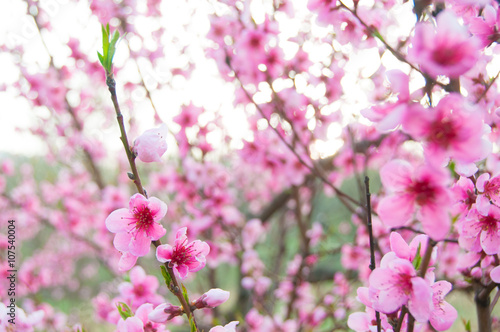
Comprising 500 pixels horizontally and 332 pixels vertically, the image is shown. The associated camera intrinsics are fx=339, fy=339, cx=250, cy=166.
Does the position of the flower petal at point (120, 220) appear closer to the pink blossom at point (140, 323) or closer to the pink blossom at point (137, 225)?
the pink blossom at point (137, 225)

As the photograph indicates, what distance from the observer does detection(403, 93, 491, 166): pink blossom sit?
541 millimetres

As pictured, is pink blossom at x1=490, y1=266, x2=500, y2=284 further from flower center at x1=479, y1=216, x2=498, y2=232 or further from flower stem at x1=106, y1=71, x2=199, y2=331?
flower stem at x1=106, y1=71, x2=199, y2=331

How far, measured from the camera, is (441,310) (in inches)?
30.9

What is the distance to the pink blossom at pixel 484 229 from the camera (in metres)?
0.77

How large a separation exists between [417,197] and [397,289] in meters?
0.19

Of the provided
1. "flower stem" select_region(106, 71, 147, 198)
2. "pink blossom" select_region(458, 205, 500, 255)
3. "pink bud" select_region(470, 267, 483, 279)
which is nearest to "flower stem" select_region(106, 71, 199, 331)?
"flower stem" select_region(106, 71, 147, 198)

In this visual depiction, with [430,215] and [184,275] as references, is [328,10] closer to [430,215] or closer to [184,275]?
[430,215]

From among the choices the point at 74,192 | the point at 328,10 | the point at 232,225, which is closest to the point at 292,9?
the point at 328,10

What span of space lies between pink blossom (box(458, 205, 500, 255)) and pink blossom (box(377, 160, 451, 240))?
0.23 meters

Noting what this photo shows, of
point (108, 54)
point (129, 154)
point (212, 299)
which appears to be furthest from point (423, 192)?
point (108, 54)

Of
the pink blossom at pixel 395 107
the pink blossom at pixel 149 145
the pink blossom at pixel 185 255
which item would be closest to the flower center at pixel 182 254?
the pink blossom at pixel 185 255

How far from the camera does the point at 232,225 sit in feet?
8.96

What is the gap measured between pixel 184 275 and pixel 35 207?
396cm

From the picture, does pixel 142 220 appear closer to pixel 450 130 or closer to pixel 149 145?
pixel 149 145
